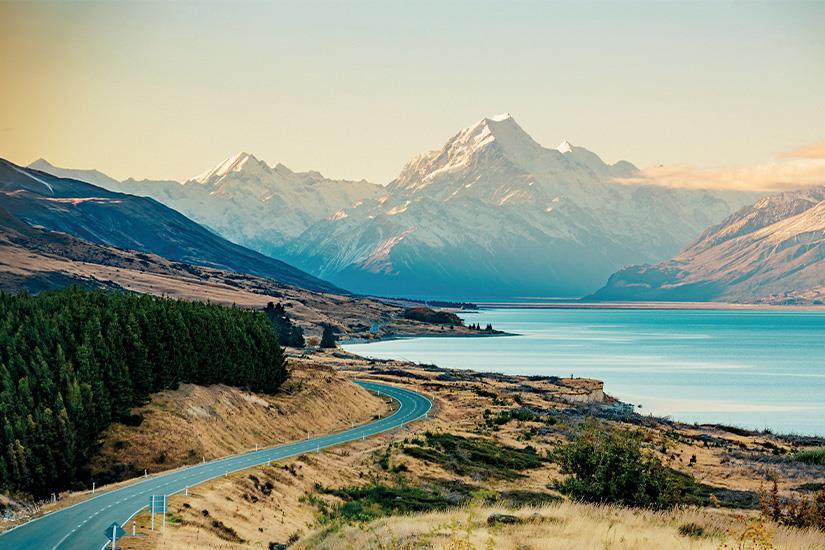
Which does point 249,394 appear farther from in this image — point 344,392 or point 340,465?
point 340,465

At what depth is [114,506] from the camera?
1905 inches

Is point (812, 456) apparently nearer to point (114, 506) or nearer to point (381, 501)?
point (381, 501)

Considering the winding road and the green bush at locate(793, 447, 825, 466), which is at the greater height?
the green bush at locate(793, 447, 825, 466)

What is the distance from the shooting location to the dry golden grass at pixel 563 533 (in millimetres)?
28578

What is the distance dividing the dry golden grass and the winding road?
382 inches

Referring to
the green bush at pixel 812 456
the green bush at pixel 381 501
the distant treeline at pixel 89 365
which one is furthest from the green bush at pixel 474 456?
the green bush at pixel 812 456

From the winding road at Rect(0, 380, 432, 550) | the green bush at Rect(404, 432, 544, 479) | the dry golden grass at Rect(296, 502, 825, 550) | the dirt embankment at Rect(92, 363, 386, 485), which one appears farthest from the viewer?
the green bush at Rect(404, 432, 544, 479)

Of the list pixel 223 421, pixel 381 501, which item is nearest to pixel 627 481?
pixel 381 501

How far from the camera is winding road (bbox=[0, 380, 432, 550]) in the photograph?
40.1 metres

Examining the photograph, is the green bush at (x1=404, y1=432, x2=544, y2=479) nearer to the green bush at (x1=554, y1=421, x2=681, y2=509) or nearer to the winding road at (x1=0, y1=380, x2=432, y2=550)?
the winding road at (x1=0, y1=380, x2=432, y2=550)

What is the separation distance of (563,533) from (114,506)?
25561 mm

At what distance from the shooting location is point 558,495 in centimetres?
6050

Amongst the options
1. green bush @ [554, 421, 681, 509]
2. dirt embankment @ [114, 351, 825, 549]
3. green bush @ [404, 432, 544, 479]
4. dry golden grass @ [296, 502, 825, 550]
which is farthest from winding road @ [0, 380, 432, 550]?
green bush @ [554, 421, 681, 509]

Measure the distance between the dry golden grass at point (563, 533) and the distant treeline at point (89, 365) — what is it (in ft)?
100
